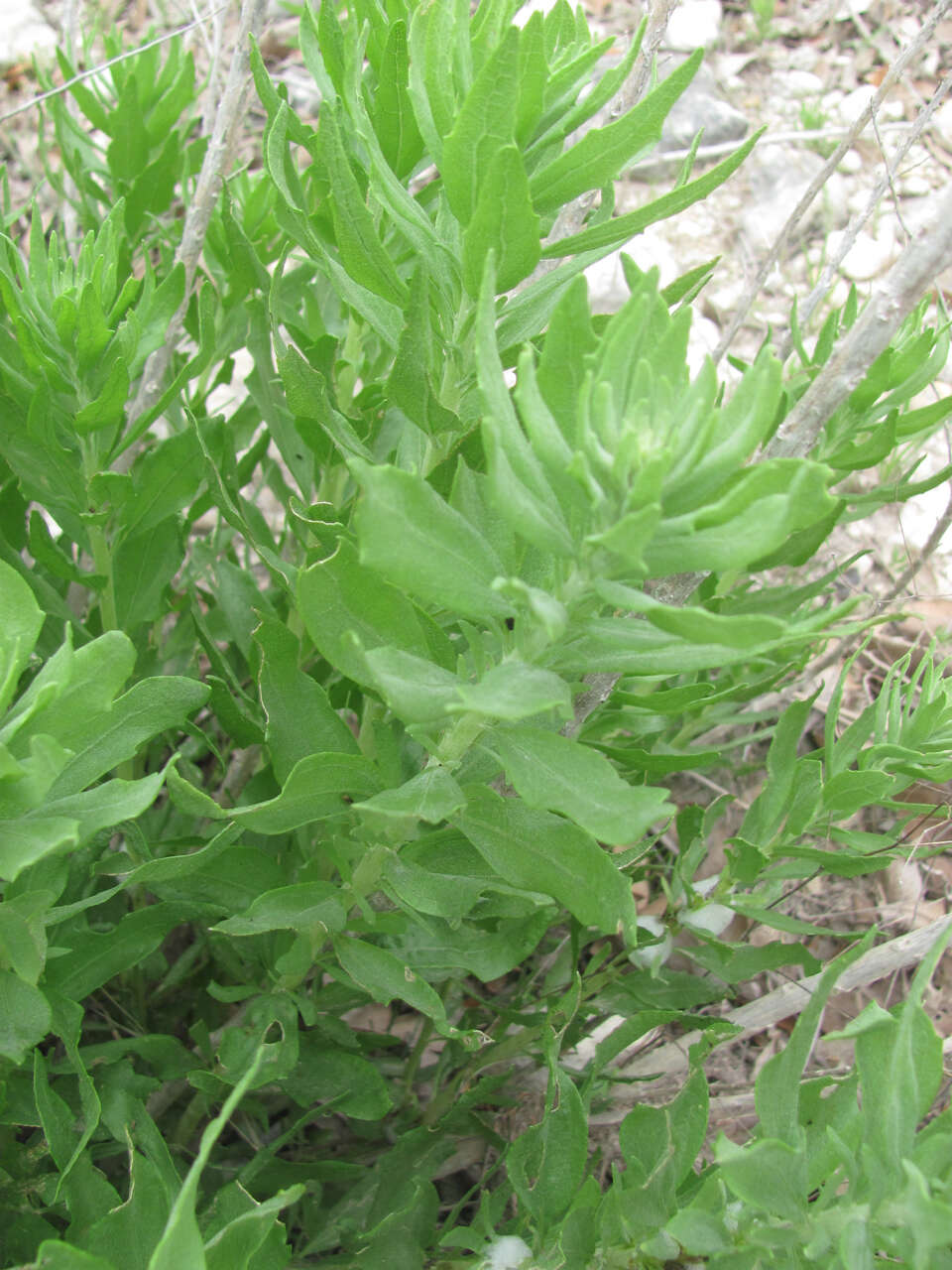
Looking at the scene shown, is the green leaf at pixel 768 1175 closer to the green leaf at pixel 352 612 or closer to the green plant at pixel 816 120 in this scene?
the green leaf at pixel 352 612

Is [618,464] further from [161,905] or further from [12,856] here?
[161,905]

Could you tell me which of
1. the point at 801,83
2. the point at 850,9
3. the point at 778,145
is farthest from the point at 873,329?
the point at 850,9

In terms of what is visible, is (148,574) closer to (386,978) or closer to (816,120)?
(386,978)

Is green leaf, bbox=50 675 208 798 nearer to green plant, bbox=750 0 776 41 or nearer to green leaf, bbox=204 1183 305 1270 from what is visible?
Answer: green leaf, bbox=204 1183 305 1270

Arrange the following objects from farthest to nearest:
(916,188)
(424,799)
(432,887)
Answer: (916,188)
(432,887)
(424,799)

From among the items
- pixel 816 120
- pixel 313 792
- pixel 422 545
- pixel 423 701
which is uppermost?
pixel 816 120

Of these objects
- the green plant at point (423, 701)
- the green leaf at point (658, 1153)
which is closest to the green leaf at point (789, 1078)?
the green plant at point (423, 701)

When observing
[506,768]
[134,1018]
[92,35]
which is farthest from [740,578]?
[92,35]
